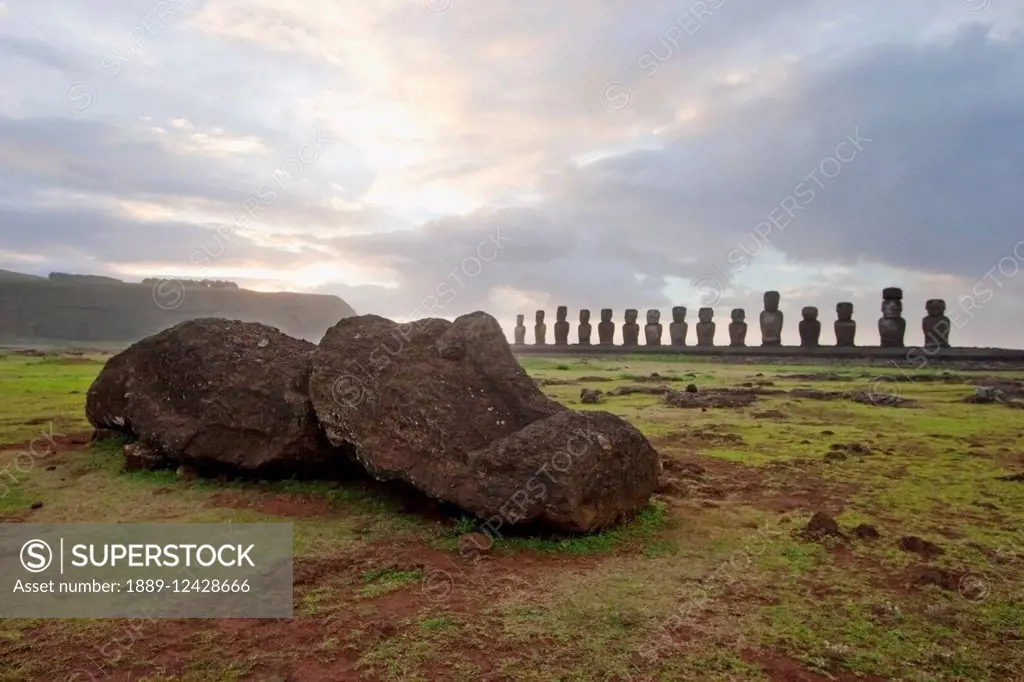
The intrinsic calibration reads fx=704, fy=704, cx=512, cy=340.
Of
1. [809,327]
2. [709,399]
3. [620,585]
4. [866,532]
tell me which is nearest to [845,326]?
[809,327]

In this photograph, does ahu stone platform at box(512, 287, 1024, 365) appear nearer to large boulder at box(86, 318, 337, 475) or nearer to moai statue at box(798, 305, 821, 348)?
moai statue at box(798, 305, 821, 348)

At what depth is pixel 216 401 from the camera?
743 cm

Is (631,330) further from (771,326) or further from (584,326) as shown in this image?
(771,326)

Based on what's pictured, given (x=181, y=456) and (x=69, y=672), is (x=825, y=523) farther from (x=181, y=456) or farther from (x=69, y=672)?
(x=181, y=456)

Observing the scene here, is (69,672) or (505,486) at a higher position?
(505,486)

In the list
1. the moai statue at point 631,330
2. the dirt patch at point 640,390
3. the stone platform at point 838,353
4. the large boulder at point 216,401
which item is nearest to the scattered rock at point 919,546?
the large boulder at point 216,401

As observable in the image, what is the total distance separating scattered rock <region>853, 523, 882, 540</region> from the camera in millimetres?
5406

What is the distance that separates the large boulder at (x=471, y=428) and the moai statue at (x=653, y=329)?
37922 millimetres

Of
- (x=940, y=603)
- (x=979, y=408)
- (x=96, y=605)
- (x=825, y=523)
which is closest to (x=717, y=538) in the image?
(x=825, y=523)

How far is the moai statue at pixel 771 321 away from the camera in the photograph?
3712cm

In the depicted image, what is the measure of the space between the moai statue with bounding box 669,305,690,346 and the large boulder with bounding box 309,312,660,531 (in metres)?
36.6

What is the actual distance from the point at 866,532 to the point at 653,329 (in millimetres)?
39562

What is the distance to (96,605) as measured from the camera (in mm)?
4215

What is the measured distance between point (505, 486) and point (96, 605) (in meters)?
2.76
